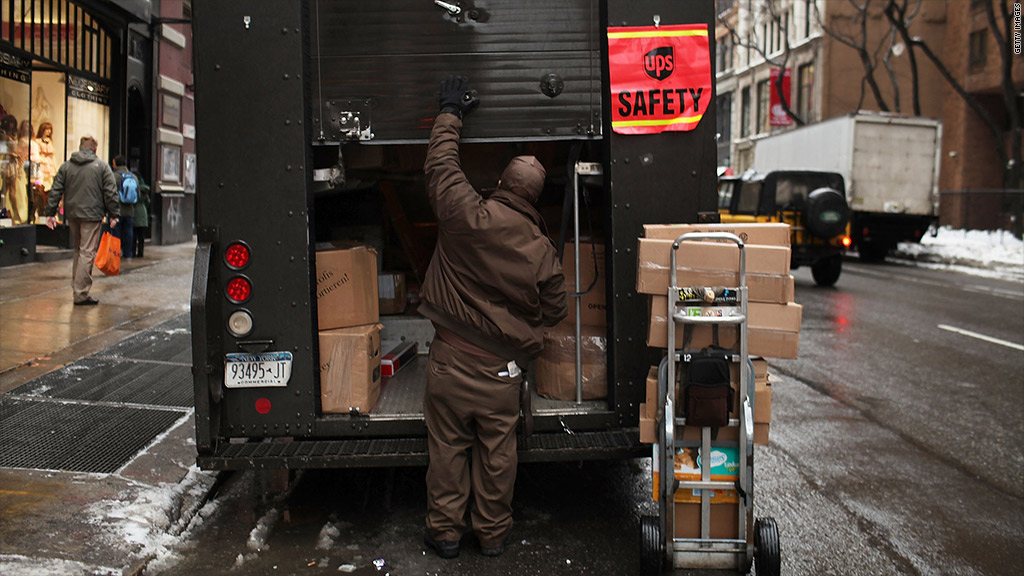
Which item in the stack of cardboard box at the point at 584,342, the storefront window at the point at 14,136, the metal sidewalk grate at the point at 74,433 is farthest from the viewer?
the storefront window at the point at 14,136

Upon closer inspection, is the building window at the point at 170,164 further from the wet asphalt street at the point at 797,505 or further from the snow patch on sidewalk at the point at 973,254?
the snow patch on sidewalk at the point at 973,254

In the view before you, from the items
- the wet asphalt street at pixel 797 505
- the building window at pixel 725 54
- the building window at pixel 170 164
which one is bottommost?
the wet asphalt street at pixel 797 505

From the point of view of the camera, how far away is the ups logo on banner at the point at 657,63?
425 centimetres

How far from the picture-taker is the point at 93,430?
5812 mm

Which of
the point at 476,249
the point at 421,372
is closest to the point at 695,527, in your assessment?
the point at 476,249

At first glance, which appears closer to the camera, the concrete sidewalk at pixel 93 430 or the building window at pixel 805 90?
the concrete sidewalk at pixel 93 430

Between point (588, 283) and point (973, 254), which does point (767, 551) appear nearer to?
point (588, 283)

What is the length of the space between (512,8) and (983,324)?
10454 millimetres

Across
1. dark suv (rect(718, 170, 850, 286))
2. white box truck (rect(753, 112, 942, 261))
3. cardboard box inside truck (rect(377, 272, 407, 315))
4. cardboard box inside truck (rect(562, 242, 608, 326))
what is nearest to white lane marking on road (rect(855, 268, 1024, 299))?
dark suv (rect(718, 170, 850, 286))

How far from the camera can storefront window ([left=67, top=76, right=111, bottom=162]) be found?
15616 millimetres

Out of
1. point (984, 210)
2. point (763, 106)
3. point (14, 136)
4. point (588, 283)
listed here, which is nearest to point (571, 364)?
point (588, 283)

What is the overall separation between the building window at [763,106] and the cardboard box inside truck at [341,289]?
5122 centimetres

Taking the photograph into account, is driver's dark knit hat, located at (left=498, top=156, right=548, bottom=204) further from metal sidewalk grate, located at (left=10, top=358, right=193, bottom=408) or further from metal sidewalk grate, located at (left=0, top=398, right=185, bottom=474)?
metal sidewalk grate, located at (left=10, top=358, right=193, bottom=408)

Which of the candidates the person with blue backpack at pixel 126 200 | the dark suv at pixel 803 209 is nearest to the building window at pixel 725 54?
the dark suv at pixel 803 209
